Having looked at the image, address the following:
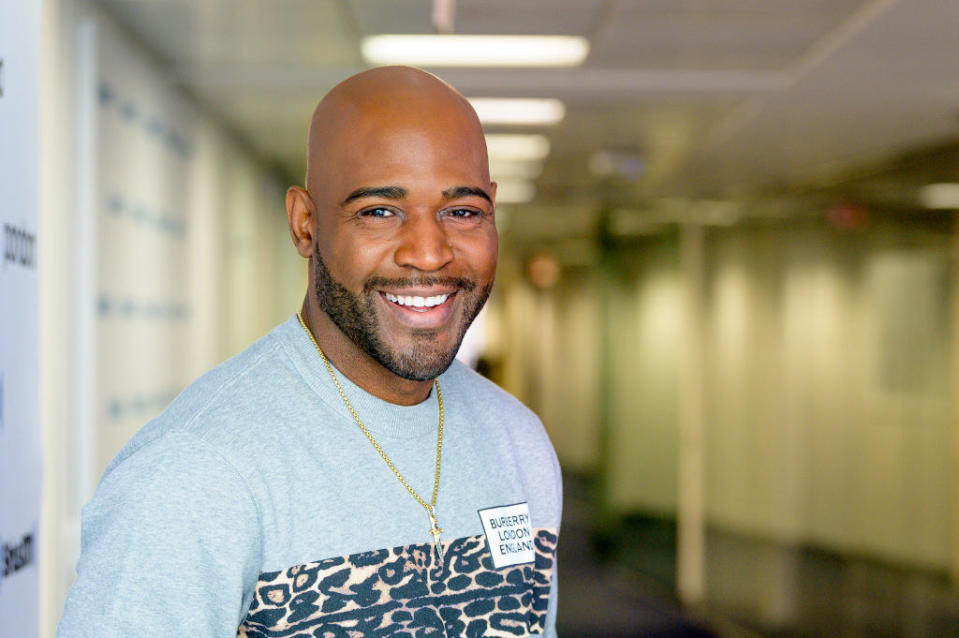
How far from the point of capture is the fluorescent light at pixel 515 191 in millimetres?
6703

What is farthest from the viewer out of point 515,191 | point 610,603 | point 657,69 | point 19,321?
point 515,191

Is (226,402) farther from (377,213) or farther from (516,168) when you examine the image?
(516,168)

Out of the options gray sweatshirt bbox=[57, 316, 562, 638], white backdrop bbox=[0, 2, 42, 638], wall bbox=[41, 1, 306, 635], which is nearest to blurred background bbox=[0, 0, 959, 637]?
wall bbox=[41, 1, 306, 635]

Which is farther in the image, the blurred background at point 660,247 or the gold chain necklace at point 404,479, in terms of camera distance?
the blurred background at point 660,247

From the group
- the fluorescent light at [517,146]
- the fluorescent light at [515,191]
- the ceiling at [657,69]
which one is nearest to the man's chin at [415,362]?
the ceiling at [657,69]

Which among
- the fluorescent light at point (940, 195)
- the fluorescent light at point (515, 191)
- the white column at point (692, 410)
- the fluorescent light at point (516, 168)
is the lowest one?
the white column at point (692, 410)

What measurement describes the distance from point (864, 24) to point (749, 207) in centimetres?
282

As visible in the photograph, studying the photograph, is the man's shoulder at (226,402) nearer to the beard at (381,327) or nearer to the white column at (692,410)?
the beard at (381,327)

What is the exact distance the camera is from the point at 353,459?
3.29 ft

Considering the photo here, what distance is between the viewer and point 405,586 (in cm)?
100

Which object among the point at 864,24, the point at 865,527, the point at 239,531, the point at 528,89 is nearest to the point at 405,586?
the point at 239,531

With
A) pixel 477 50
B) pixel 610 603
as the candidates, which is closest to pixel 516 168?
pixel 477 50

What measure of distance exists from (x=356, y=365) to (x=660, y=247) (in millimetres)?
5367

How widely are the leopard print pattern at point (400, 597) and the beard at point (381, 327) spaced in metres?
0.19
